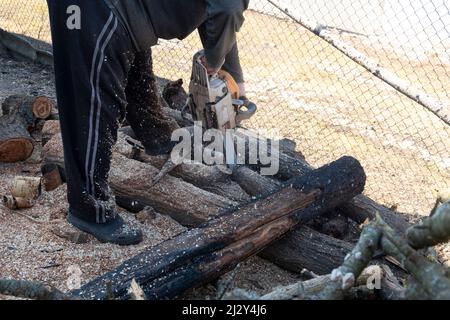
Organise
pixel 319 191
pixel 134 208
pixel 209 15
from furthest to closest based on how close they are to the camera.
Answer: pixel 134 208, pixel 319 191, pixel 209 15

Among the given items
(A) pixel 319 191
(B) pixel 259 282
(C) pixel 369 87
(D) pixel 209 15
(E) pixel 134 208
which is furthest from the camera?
(C) pixel 369 87

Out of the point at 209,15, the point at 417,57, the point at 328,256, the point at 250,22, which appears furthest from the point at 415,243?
the point at 250,22

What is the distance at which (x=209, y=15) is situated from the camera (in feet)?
9.32

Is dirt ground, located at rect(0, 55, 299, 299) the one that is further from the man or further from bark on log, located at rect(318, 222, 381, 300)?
bark on log, located at rect(318, 222, 381, 300)

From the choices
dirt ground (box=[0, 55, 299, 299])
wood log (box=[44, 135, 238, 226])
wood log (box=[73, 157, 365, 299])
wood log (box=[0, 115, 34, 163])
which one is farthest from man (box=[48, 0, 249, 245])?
wood log (box=[0, 115, 34, 163])

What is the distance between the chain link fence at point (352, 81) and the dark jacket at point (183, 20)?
1.35 m

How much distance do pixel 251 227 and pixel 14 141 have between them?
1.84 meters

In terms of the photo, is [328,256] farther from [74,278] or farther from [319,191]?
[74,278]

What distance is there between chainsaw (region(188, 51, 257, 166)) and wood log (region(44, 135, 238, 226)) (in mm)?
412

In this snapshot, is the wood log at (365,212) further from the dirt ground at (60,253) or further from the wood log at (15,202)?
the wood log at (15,202)

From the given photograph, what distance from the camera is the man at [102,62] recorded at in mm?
2871

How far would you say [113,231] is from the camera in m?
3.29

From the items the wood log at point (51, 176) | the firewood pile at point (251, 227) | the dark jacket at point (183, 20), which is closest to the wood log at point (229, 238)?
the firewood pile at point (251, 227)

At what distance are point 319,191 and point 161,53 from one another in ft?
12.6
